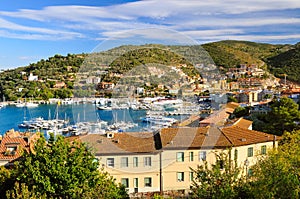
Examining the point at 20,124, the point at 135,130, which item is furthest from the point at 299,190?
the point at 20,124

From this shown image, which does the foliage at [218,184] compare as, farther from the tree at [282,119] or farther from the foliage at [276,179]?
the tree at [282,119]

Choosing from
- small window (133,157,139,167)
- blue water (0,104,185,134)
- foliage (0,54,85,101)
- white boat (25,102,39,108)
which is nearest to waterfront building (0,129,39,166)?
blue water (0,104,185,134)

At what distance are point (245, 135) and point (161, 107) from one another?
4.08 metres

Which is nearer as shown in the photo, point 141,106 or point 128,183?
point 141,106

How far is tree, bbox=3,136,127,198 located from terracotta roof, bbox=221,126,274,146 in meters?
5.69

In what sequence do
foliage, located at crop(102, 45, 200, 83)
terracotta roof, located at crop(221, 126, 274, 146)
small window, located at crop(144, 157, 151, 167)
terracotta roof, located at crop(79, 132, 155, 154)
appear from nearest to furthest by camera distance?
foliage, located at crop(102, 45, 200, 83) < terracotta roof, located at crop(79, 132, 155, 154) < small window, located at crop(144, 157, 151, 167) < terracotta roof, located at crop(221, 126, 274, 146)

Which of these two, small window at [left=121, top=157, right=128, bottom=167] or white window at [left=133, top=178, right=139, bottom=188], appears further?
white window at [left=133, top=178, right=139, bottom=188]

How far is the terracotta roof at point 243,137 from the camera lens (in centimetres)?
1208

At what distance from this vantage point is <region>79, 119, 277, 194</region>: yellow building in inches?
415

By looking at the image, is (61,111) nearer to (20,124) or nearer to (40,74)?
(20,124)

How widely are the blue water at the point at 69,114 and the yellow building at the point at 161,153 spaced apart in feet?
1.90

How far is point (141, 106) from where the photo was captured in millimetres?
9969

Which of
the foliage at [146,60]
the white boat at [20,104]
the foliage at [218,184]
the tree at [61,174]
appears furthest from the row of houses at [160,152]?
the white boat at [20,104]

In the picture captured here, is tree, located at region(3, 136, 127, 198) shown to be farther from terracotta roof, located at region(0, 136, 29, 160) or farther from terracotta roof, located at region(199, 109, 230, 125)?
terracotta roof, located at region(199, 109, 230, 125)
